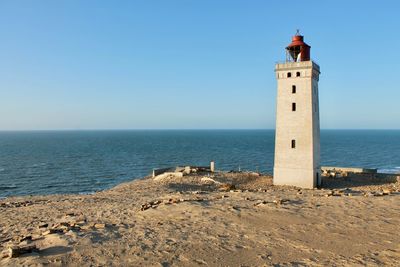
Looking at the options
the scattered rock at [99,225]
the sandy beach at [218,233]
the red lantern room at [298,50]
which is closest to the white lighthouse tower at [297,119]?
the red lantern room at [298,50]

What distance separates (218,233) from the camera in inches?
511

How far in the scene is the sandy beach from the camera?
412 inches

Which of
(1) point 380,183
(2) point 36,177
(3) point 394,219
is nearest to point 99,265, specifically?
(3) point 394,219

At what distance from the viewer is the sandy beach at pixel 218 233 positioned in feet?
34.4

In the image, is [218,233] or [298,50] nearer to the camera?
[218,233]

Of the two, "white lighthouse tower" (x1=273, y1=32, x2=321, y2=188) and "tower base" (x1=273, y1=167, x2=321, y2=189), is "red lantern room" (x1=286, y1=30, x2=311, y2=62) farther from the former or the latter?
"tower base" (x1=273, y1=167, x2=321, y2=189)

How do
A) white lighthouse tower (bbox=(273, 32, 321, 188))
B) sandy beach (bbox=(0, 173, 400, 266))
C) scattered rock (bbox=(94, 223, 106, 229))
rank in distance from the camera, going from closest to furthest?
1. sandy beach (bbox=(0, 173, 400, 266))
2. scattered rock (bbox=(94, 223, 106, 229))
3. white lighthouse tower (bbox=(273, 32, 321, 188))

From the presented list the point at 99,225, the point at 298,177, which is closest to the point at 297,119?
the point at 298,177

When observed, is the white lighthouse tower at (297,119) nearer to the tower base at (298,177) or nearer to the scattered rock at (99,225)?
the tower base at (298,177)

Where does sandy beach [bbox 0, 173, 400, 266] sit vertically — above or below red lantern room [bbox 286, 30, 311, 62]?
below

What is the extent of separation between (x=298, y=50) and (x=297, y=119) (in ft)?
18.9

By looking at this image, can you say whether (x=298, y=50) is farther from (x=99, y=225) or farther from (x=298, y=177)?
(x=99, y=225)

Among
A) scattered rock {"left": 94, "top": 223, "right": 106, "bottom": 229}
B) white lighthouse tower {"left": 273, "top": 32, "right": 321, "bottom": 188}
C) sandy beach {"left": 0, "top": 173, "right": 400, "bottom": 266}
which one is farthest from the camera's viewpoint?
white lighthouse tower {"left": 273, "top": 32, "right": 321, "bottom": 188}

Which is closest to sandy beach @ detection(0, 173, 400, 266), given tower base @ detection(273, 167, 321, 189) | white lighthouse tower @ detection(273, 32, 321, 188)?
→ tower base @ detection(273, 167, 321, 189)
